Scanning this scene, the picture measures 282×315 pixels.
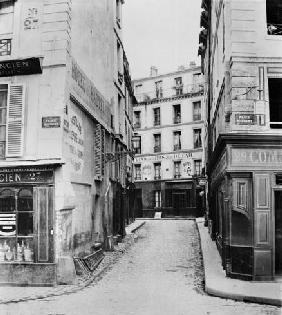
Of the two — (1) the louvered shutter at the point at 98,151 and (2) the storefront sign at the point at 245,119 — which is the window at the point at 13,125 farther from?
(2) the storefront sign at the point at 245,119

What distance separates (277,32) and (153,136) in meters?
30.1

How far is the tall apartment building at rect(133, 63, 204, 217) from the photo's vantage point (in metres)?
38.4

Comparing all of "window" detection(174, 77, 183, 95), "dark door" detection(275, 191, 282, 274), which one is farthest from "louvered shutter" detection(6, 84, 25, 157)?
"window" detection(174, 77, 183, 95)

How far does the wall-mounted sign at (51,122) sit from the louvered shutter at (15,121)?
2.03 ft

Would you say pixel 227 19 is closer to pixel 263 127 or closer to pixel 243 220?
pixel 263 127

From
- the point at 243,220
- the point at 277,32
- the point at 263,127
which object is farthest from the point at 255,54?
the point at 243,220

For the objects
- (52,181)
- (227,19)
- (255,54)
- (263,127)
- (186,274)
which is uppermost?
(227,19)

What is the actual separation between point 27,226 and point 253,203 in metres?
5.77

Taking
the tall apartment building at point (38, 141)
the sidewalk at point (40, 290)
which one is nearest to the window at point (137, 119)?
the tall apartment building at point (38, 141)

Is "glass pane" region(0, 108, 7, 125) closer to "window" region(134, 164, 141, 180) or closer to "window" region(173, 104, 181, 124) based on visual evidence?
"window" region(173, 104, 181, 124)

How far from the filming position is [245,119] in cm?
1099

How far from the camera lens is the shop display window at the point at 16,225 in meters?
11.2

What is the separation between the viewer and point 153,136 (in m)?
41.3

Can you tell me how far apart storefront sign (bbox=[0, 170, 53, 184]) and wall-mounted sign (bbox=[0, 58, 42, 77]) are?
262 cm
